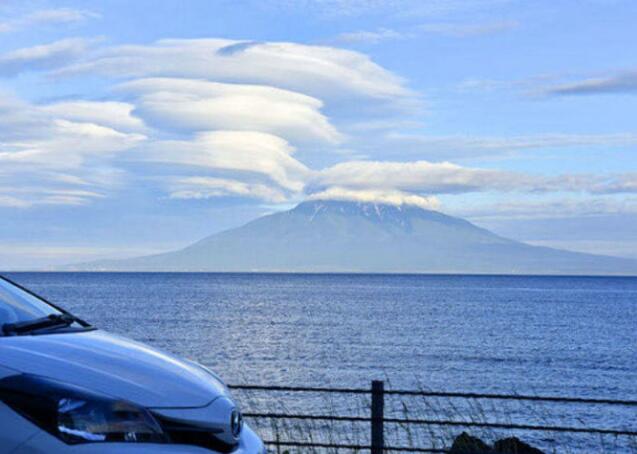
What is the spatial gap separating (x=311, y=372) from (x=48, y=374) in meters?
40.6

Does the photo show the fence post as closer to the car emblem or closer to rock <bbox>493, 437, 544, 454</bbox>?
the car emblem

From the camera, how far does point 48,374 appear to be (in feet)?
12.1

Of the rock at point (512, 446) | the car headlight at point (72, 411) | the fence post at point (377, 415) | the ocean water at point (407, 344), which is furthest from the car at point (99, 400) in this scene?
the ocean water at point (407, 344)

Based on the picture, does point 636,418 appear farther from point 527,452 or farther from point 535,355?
point 535,355

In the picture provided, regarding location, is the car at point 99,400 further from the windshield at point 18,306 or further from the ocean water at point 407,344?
the ocean water at point 407,344

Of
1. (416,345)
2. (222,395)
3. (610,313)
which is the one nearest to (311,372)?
(416,345)

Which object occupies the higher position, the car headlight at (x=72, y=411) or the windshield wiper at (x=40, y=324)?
the windshield wiper at (x=40, y=324)

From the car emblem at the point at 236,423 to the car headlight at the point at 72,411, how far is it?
57cm

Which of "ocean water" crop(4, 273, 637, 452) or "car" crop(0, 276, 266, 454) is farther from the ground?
"car" crop(0, 276, 266, 454)

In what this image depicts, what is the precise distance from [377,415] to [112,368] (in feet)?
14.2

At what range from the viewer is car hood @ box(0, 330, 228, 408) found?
3732mm

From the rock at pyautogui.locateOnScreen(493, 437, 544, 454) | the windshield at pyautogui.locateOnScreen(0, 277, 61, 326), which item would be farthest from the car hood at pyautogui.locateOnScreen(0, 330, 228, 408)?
the rock at pyautogui.locateOnScreen(493, 437, 544, 454)

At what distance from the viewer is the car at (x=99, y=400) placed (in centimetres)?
356

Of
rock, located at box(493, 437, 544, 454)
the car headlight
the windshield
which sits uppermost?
the windshield
